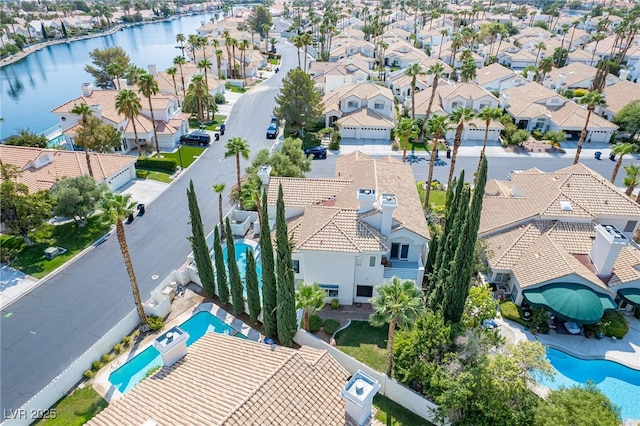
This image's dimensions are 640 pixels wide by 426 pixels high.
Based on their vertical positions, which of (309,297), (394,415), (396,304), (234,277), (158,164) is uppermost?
(396,304)

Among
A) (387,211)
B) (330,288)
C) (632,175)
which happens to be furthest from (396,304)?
(632,175)

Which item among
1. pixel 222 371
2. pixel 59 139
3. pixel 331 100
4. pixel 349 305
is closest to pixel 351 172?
pixel 349 305

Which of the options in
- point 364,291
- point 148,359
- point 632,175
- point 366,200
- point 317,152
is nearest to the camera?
point 148,359

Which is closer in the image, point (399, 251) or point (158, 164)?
point (399, 251)

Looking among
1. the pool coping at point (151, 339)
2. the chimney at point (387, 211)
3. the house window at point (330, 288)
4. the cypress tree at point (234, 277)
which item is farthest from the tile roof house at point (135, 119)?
the chimney at point (387, 211)

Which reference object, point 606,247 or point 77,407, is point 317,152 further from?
point 77,407

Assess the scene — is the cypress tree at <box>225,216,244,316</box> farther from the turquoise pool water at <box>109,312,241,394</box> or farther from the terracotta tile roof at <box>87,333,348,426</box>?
the terracotta tile roof at <box>87,333,348,426</box>

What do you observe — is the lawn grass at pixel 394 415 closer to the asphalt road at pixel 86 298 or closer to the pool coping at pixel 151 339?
the pool coping at pixel 151 339
